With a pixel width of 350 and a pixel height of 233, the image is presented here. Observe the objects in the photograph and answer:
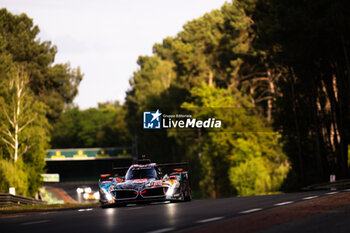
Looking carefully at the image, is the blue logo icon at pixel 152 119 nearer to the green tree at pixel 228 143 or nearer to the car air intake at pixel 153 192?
the green tree at pixel 228 143

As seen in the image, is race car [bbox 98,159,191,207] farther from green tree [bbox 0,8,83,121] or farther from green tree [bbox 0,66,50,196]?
green tree [bbox 0,8,83,121]

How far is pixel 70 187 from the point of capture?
12862 cm

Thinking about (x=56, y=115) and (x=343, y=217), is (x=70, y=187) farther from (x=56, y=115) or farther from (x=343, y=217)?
(x=343, y=217)

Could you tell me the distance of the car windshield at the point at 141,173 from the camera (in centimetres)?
2272

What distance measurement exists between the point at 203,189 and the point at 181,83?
1979cm

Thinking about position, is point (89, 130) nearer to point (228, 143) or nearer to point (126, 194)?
point (228, 143)

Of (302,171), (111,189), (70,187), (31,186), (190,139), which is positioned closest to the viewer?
(111,189)

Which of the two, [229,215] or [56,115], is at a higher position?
[56,115]

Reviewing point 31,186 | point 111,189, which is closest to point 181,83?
point 31,186

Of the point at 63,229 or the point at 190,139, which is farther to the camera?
the point at 190,139

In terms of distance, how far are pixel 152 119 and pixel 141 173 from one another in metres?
73.6

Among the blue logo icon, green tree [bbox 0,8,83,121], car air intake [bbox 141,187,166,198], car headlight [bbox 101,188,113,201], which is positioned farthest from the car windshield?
the blue logo icon

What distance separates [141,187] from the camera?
21703mm

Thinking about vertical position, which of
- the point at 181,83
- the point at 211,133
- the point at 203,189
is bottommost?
the point at 203,189
